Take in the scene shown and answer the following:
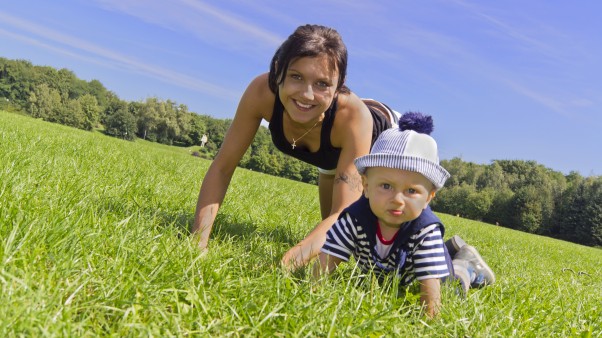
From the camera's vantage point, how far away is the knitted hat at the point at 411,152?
10.3 ft

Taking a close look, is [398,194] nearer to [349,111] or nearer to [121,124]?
[349,111]

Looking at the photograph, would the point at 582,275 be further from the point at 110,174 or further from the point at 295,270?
the point at 110,174

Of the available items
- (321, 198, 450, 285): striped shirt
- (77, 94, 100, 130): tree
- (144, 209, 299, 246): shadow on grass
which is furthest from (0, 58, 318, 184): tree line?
(321, 198, 450, 285): striped shirt

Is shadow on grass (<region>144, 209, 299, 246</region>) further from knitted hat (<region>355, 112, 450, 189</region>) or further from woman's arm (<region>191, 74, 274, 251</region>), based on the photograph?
knitted hat (<region>355, 112, 450, 189</region>)

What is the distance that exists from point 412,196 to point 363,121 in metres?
1.39

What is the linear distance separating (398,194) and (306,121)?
1.31m

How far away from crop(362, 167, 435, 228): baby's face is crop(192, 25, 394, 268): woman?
755 millimetres

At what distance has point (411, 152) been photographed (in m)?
3.17

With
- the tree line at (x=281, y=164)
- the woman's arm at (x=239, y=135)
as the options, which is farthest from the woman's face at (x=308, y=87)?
the tree line at (x=281, y=164)

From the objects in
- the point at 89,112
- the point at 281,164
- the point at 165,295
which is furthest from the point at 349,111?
the point at 89,112

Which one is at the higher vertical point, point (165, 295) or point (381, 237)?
point (381, 237)

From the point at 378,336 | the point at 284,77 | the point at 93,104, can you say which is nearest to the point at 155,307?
the point at 378,336

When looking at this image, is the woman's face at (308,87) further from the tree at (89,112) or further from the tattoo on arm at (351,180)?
the tree at (89,112)

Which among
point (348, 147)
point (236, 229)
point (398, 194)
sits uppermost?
point (348, 147)
